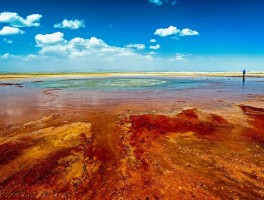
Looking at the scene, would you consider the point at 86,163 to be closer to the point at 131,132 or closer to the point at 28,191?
the point at 28,191

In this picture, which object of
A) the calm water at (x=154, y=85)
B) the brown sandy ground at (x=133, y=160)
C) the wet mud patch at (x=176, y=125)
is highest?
the calm water at (x=154, y=85)

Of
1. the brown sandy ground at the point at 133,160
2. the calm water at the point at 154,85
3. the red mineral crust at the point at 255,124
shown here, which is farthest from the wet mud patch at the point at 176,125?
the calm water at the point at 154,85

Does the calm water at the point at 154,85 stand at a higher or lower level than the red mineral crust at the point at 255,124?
higher

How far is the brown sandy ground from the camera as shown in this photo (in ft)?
17.7

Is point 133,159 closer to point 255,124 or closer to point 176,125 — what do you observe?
point 176,125

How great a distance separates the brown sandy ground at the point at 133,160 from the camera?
17.7ft

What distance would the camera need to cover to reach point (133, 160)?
6.95 metres

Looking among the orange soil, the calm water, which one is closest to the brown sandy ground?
the orange soil

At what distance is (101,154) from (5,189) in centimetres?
283

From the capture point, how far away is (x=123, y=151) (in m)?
7.65

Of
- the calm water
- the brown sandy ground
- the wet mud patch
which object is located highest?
the calm water

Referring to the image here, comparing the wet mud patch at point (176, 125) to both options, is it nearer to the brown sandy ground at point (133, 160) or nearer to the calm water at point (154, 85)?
the brown sandy ground at point (133, 160)

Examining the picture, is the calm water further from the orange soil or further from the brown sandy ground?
the brown sandy ground

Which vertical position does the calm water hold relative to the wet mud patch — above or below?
above
